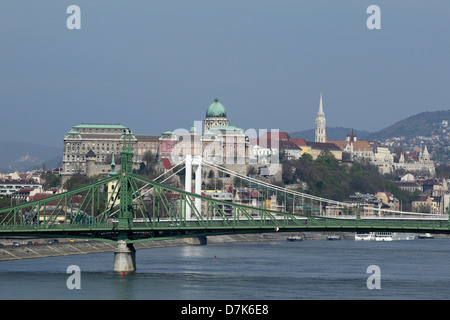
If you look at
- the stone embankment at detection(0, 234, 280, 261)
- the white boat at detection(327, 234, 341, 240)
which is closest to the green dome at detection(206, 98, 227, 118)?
the white boat at detection(327, 234, 341, 240)

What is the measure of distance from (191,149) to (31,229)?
267 feet

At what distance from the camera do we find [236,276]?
53469 mm

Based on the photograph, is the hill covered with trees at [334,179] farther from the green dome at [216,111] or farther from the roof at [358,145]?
the roof at [358,145]

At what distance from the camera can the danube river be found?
45.9 meters

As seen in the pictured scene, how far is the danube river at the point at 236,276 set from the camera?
151ft

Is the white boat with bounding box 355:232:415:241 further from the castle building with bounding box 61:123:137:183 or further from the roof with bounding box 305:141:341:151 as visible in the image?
the roof with bounding box 305:141:341:151

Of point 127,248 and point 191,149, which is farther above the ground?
point 191,149

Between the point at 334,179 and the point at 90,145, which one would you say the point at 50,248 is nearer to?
the point at 334,179

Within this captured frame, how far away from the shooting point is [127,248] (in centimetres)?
5403

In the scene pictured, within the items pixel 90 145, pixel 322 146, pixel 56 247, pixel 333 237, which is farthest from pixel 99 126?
pixel 56 247

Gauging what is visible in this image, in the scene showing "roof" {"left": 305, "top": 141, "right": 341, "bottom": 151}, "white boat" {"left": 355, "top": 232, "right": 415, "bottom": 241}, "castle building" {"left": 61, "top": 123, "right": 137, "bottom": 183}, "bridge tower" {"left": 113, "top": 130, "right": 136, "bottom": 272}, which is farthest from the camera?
"roof" {"left": 305, "top": 141, "right": 341, "bottom": 151}

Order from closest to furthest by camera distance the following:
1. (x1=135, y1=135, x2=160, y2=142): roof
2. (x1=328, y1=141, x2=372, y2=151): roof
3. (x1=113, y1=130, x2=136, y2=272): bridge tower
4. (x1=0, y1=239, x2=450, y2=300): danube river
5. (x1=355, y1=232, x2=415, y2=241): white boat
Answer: (x1=0, y1=239, x2=450, y2=300): danube river < (x1=113, y1=130, x2=136, y2=272): bridge tower < (x1=355, y1=232, x2=415, y2=241): white boat < (x1=135, y1=135, x2=160, y2=142): roof < (x1=328, y1=141, x2=372, y2=151): roof

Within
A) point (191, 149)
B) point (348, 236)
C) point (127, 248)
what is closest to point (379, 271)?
point (127, 248)
